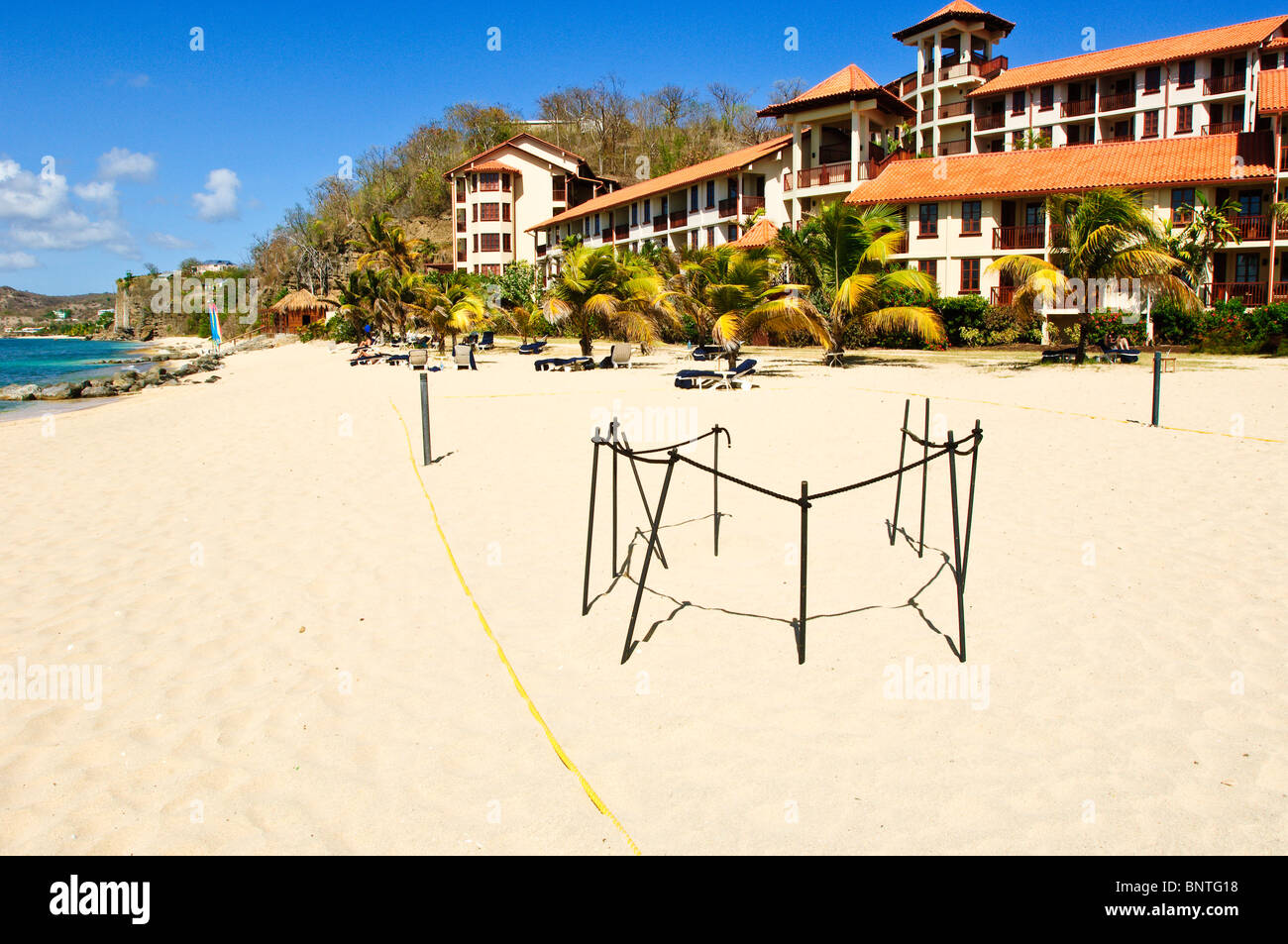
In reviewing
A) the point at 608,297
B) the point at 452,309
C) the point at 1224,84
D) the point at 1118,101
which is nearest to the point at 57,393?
the point at 452,309

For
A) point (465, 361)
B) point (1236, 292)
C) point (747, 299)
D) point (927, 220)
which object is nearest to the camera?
point (747, 299)

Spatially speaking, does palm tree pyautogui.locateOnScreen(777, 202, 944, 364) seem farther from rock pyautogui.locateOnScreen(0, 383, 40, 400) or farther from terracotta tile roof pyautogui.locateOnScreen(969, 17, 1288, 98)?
terracotta tile roof pyautogui.locateOnScreen(969, 17, 1288, 98)

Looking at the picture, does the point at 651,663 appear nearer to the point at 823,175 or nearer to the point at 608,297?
the point at 608,297

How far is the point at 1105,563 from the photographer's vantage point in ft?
22.7

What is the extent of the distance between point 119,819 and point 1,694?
77.2 inches

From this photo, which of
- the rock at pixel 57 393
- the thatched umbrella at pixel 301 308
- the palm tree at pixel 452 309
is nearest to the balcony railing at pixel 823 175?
the palm tree at pixel 452 309

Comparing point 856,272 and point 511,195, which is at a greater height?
point 511,195

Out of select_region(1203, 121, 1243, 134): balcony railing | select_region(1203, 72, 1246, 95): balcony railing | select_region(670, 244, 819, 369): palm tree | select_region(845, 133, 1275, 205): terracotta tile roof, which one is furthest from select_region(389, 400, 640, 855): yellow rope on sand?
select_region(1203, 72, 1246, 95): balcony railing

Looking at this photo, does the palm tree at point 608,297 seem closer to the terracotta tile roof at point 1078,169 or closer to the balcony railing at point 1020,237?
the terracotta tile roof at point 1078,169

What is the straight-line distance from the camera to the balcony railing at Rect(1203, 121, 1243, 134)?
4403cm

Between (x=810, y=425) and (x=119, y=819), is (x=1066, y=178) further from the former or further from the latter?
(x=119, y=819)

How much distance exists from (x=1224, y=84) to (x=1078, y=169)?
17.3 meters

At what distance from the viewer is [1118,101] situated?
155ft

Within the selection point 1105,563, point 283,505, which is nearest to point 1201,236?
point 1105,563
